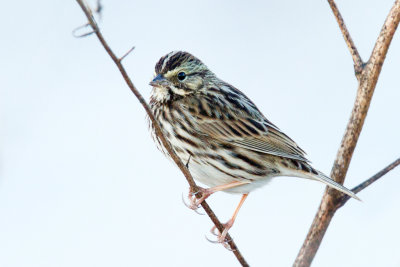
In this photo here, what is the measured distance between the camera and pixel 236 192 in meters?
5.15

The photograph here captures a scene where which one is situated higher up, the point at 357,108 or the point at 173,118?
the point at 173,118

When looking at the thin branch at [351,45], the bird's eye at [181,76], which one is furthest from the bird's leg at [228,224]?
the thin branch at [351,45]

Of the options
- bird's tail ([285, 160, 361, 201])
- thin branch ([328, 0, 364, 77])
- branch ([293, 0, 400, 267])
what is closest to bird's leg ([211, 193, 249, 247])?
bird's tail ([285, 160, 361, 201])

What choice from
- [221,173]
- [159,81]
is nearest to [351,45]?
[221,173]

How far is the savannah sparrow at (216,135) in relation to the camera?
486 cm

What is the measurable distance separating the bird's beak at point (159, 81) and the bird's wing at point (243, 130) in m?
0.33

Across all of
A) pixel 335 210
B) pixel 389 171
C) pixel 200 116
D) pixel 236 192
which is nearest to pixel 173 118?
pixel 200 116

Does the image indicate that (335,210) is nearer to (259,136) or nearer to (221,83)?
(259,136)

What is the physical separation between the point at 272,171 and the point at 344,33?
4.76 feet

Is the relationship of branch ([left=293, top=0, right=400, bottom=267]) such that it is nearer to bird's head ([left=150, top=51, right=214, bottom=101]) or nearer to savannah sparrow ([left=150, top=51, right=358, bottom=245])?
savannah sparrow ([left=150, top=51, right=358, bottom=245])

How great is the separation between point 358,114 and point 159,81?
178 centimetres

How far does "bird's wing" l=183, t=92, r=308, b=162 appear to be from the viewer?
4969mm

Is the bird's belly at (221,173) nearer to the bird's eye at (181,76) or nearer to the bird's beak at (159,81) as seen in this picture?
the bird's beak at (159,81)

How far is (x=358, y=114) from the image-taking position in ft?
12.9
